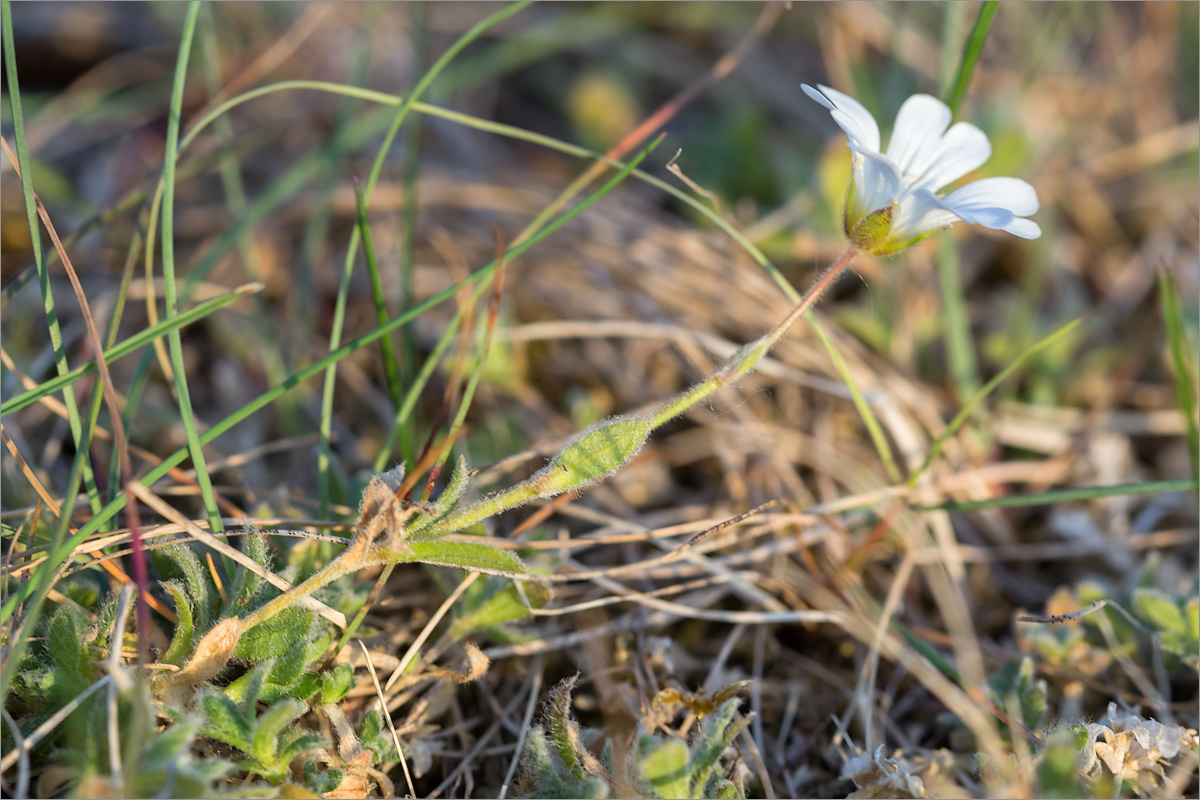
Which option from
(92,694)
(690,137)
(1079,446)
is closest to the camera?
(92,694)

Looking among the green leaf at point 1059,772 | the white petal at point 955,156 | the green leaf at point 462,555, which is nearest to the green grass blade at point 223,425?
A: the green leaf at point 462,555

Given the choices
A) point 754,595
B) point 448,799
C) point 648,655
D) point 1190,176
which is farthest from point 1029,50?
point 448,799

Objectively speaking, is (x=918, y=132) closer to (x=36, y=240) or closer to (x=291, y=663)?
(x=291, y=663)

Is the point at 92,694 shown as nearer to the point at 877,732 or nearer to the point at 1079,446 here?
the point at 877,732

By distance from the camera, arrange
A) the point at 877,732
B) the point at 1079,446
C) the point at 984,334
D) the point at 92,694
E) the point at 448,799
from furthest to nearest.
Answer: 1. the point at 984,334
2. the point at 1079,446
3. the point at 877,732
4. the point at 448,799
5. the point at 92,694

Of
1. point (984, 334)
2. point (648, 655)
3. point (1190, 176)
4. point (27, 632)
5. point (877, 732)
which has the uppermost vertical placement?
point (1190, 176)

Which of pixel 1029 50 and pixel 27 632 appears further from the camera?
pixel 1029 50

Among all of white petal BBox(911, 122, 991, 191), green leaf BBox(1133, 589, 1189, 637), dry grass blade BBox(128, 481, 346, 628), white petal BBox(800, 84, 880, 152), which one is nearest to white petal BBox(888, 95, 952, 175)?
white petal BBox(911, 122, 991, 191)

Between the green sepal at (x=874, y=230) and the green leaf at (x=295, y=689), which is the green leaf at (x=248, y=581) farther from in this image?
the green sepal at (x=874, y=230)
